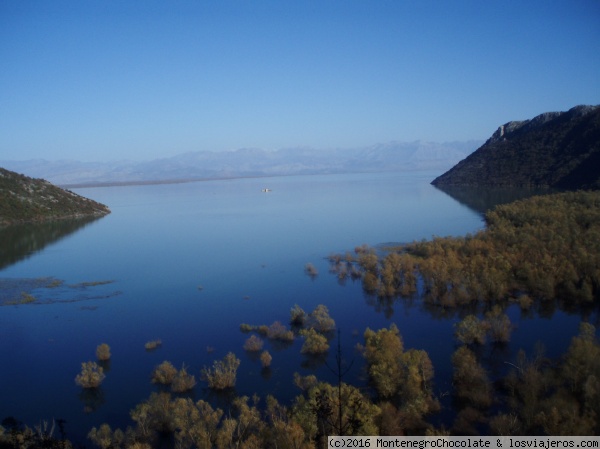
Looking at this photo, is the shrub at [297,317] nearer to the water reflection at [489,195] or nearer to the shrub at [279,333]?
the shrub at [279,333]

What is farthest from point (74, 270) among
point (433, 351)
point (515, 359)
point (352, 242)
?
point (515, 359)

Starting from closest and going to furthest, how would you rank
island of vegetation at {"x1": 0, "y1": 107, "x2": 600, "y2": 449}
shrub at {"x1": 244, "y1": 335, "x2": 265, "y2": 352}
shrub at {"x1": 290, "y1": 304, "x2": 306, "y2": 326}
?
island of vegetation at {"x1": 0, "y1": 107, "x2": 600, "y2": 449} < shrub at {"x1": 244, "y1": 335, "x2": 265, "y2": 352} < shrub at {"x1": 290, "y1": 304, "x2": 306, "y2": 326}

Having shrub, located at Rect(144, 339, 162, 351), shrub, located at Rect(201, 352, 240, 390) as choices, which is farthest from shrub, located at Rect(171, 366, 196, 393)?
shrub, located at Rect(144, 339, 162, 351)

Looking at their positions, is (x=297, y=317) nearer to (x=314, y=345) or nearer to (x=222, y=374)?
(x=314, y=345)

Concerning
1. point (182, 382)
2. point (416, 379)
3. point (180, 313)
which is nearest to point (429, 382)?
point (416, 379)

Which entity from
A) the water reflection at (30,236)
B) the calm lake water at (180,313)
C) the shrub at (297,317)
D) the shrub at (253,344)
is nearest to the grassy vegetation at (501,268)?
the calm lake water at (180,313)

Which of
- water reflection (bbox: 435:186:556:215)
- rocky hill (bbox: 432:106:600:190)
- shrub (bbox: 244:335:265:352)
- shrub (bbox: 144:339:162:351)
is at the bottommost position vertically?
shrub (bbox: 144:339:162:351)

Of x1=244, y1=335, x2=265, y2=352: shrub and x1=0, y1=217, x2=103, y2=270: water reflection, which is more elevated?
x1=0, y1=217, x2=103, y2=270: water reflection

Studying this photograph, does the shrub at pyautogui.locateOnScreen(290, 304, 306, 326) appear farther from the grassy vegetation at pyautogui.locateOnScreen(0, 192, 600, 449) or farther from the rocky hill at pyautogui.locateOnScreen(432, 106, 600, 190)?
the rocky hill at pyautogui.locateOnScreen(432, 106, 600, 190)
